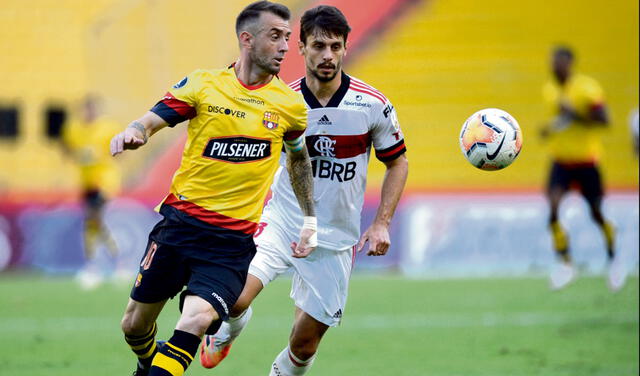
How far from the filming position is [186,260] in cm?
600

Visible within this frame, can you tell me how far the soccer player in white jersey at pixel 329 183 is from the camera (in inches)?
258

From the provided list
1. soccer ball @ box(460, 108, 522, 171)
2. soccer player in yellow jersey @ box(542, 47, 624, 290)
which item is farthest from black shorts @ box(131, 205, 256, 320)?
soccer player in yellow jersey @ box(542, 47, 624, 290)

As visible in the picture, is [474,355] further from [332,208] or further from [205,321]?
[205,321]

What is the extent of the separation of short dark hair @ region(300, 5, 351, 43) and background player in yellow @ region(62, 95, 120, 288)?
1066 centimetres

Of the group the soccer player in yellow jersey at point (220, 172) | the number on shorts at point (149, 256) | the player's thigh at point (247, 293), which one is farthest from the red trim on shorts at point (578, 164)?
the number on shorts at point (149, 256)

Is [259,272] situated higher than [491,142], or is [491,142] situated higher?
[491,142]

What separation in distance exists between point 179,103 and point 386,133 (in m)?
1.56

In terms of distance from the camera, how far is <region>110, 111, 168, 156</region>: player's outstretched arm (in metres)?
5.34

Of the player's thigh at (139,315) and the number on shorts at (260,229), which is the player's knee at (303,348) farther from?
the player's thigh at (139,315)

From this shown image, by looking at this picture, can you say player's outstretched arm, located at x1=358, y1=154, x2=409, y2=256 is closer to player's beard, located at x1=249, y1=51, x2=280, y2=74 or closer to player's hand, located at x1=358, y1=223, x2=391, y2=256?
player's hand, located at x1=358, y1=223, x2=391, y2=256

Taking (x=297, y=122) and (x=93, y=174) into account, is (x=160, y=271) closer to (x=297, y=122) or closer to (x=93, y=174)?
(x=297, y=122)

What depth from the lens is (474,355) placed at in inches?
362

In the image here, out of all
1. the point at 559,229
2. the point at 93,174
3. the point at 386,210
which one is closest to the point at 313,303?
the point at 386,210

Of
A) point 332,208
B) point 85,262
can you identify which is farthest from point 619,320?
point 85,262
